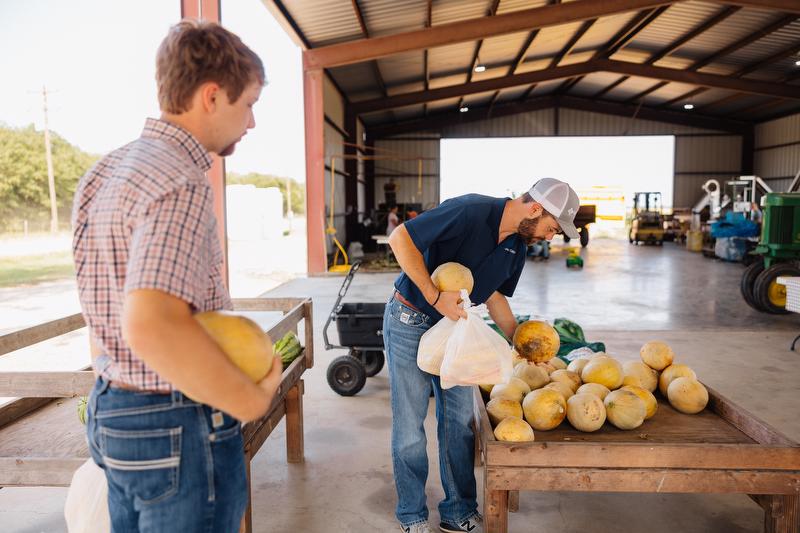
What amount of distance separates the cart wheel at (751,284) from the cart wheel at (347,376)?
256 inches

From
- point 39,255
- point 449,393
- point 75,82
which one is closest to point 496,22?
point 449,393

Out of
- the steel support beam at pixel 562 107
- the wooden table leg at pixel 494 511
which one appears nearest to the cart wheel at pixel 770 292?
the wooden table leg at pixel 494 511

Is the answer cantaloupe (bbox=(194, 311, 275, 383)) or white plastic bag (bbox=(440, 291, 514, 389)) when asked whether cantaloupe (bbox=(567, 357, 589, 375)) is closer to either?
white plastic bag (bbox=(440, 291, 514, 389))

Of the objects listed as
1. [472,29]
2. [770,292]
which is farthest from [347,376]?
[472,29]

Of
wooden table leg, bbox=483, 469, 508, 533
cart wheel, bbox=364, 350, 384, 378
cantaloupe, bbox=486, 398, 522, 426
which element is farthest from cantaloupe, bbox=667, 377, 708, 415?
cart wheel, bbox=364, 350, 384, 378

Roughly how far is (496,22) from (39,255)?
56.2ft

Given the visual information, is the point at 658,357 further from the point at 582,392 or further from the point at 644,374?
the point at 582,392

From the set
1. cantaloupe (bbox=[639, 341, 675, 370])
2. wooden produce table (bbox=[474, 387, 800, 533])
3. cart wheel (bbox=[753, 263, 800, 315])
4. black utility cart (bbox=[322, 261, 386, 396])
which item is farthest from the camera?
cart wheel (bbox=[753, 263, 800, 315])

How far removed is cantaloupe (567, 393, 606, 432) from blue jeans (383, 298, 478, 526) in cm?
53

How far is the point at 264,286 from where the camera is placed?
12.9 metres

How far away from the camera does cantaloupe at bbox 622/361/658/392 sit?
3041 mm

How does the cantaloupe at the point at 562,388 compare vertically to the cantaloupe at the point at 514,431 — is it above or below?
above

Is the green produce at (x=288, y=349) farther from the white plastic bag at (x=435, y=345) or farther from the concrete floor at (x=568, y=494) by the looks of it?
the white plastic bag at (x=435, y=345)

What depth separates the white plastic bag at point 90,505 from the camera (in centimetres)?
167
